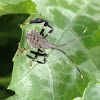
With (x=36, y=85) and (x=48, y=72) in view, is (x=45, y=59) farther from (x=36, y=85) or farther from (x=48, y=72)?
(x=36, y=85)

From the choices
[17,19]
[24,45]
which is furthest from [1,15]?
[24,45]

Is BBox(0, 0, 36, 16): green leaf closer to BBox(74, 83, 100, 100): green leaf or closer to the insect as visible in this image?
the insect

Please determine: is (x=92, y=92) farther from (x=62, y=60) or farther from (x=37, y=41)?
(x=37, y=41)

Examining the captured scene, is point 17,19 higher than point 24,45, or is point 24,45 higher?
point 17,19

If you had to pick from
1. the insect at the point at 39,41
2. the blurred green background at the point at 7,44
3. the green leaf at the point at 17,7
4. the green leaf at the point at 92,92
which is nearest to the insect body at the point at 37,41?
the insect at the point at 39,41

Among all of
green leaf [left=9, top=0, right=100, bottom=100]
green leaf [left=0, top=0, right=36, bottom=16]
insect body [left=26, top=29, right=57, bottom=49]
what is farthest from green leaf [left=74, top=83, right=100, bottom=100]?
green leaf [left=0, top=0, right=36, bottom=16]
